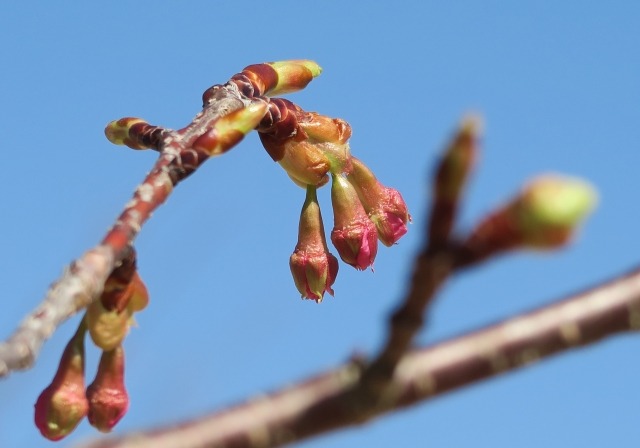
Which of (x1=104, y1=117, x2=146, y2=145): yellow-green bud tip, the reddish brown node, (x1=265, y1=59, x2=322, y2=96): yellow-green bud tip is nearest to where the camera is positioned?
(x1=104, y1=117, x2=146, y2=145): yellow-green bud tip

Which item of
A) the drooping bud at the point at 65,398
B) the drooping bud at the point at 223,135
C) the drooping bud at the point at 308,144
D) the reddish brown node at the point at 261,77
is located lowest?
the drooping bud at the point at 65,398

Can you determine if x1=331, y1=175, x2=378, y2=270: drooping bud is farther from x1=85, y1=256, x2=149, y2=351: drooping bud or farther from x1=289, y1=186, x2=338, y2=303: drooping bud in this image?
x1=85, y1=256, x2=149, y2=351: drooping bud

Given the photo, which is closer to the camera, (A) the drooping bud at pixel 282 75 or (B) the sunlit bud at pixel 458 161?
(B) the sunlit bud at pixel 458 161

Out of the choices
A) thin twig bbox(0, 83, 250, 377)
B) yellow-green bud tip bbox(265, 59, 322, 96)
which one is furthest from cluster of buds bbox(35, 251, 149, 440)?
yellow-green bud tip bbox(265, 59, 322, 96)

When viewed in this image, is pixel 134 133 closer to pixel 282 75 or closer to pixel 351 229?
pixel 282 75

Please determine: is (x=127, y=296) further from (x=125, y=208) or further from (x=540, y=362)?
(x=540, y=362)

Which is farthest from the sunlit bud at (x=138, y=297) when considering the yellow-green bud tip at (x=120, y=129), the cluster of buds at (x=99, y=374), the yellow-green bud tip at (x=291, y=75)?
the yellow-green bud tip at (x=291, y=75)

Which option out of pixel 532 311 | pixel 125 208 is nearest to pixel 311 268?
pixel 125 208

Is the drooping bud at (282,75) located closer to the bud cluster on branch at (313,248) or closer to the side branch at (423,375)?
the bud cluster on branch at (313,248)
